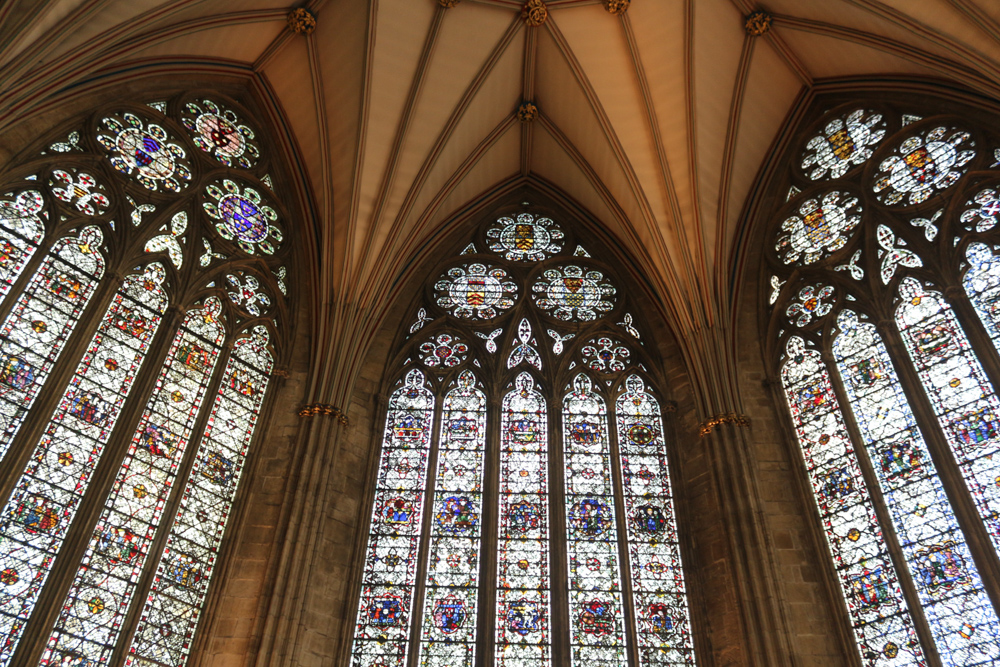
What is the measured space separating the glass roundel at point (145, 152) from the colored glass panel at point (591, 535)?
6617 mm

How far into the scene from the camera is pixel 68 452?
32.6ft

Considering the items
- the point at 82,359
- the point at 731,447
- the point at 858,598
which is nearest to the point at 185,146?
the point at 82,359

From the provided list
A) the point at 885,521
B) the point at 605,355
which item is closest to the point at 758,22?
the point at 605,355

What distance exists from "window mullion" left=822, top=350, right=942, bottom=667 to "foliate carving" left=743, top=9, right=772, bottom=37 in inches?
186

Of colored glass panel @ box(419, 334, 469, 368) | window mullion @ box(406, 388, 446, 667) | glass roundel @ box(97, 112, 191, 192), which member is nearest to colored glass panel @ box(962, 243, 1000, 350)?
colored glass panel @ box(419, 334, 469, 368)

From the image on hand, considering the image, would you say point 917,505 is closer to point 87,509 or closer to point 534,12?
point 534,12

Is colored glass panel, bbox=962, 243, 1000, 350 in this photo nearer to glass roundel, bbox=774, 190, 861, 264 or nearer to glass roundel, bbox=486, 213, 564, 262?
glass roundel, bbox=774, 190, 861, 264

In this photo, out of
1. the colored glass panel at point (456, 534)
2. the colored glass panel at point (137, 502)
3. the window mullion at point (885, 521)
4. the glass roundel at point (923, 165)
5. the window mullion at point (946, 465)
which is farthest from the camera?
the glass roundel at point (923, 165)

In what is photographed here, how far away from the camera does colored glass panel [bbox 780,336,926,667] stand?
33.5 ft

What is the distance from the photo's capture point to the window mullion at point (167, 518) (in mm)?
9695

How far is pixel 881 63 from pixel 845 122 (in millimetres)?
1199

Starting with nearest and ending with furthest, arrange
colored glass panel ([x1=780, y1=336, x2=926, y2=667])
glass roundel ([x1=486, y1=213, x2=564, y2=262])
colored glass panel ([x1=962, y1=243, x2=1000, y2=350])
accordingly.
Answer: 1. colored glass panel ([x1=780, y1=336, x2=926, y2=667])
2. colored glass panel ([x1=962, y1=243, x2=1000, y2=350])
3. glass roundel ([x1=486, y1=213, x2=564, y2=262])

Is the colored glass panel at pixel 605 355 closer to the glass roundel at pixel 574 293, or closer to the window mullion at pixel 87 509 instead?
the glass roundel at pixel 574 293

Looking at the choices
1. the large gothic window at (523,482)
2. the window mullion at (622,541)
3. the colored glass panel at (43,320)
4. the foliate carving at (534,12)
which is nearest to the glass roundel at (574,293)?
the large gothic window at (523,482)
